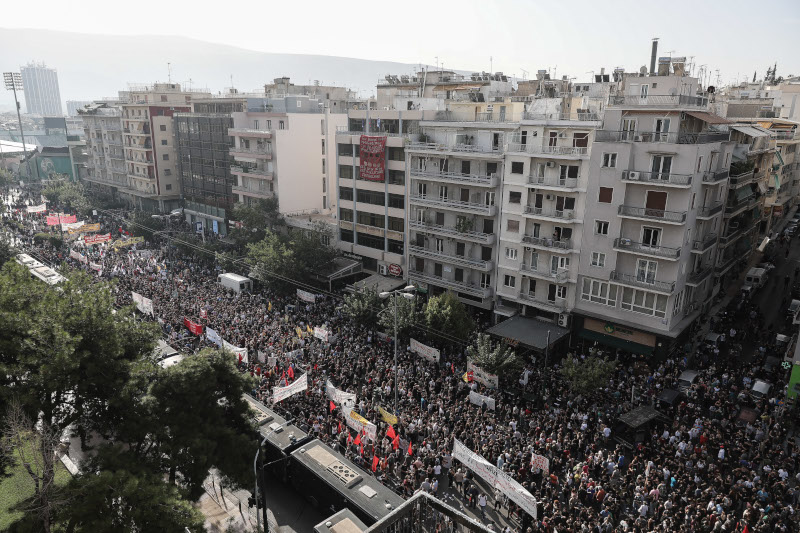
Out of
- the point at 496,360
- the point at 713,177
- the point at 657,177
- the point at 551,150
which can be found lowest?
the point at 496,360

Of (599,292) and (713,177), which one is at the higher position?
(713,177)

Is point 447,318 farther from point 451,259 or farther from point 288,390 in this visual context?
point 288,390

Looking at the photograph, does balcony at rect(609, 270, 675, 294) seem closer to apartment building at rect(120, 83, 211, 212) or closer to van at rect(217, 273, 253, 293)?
van at rect(217, 273, 253, 293)

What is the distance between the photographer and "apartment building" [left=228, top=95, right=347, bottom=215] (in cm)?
5853

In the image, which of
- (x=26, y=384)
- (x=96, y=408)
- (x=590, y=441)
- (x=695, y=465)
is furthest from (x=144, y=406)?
(x=695, y=465)

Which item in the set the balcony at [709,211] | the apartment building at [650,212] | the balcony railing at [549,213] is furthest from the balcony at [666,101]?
the balcony railing at [549,213]

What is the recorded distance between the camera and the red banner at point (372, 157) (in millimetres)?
45844

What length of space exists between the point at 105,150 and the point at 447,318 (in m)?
79.0

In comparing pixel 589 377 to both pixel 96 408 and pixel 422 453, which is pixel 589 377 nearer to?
pixel 422 453

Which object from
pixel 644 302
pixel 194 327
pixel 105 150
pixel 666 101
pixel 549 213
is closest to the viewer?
pixel 666 101

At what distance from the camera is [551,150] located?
3616 cm

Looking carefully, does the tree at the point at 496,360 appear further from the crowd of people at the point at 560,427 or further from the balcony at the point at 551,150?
the balcony at the point at 551,150

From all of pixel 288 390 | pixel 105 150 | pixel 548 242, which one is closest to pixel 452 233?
pixel 548 242

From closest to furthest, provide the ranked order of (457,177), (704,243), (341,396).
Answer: (341,396), (704,243), (457,177)
